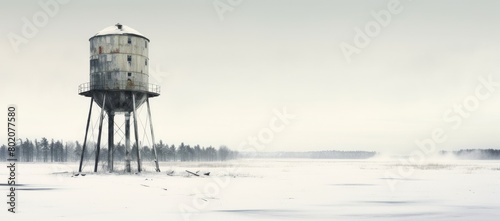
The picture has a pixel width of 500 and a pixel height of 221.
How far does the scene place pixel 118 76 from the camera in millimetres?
43844

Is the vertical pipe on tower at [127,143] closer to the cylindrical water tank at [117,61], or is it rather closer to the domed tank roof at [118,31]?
the cylindrical water tank at [117,61]

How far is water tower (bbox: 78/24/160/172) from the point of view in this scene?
4378 centimetres

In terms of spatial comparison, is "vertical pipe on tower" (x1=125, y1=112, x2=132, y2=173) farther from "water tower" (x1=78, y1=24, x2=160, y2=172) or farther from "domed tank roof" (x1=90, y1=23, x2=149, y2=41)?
"domed tank roof" (x1=90, y1=23, x2=149, y2=41)

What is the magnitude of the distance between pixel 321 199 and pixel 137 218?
9799mm

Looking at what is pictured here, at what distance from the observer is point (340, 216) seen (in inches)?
707

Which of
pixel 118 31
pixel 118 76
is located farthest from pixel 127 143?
pixel 118 31

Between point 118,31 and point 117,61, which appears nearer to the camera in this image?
point 117,61

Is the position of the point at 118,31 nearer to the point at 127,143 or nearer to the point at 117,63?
the point at 117,63

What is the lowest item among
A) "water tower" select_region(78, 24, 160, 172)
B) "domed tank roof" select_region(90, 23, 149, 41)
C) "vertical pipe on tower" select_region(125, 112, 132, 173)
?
"vertical pipe on tower" select_region(125, 112, 132, 173)

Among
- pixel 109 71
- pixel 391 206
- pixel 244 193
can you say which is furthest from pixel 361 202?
pixel 109 71

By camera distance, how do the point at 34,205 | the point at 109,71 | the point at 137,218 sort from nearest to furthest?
the point at 137,218, the point at 34,205, the point at 109,71

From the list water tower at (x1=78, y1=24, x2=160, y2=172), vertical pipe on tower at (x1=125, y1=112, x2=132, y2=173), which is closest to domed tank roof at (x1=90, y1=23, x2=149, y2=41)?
water tower at (x1=78, y1=24, x2=160, y2=172)

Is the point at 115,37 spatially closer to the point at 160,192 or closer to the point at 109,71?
the point at 109,71

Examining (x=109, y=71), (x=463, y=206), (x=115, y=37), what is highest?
(x=115, y=37)
